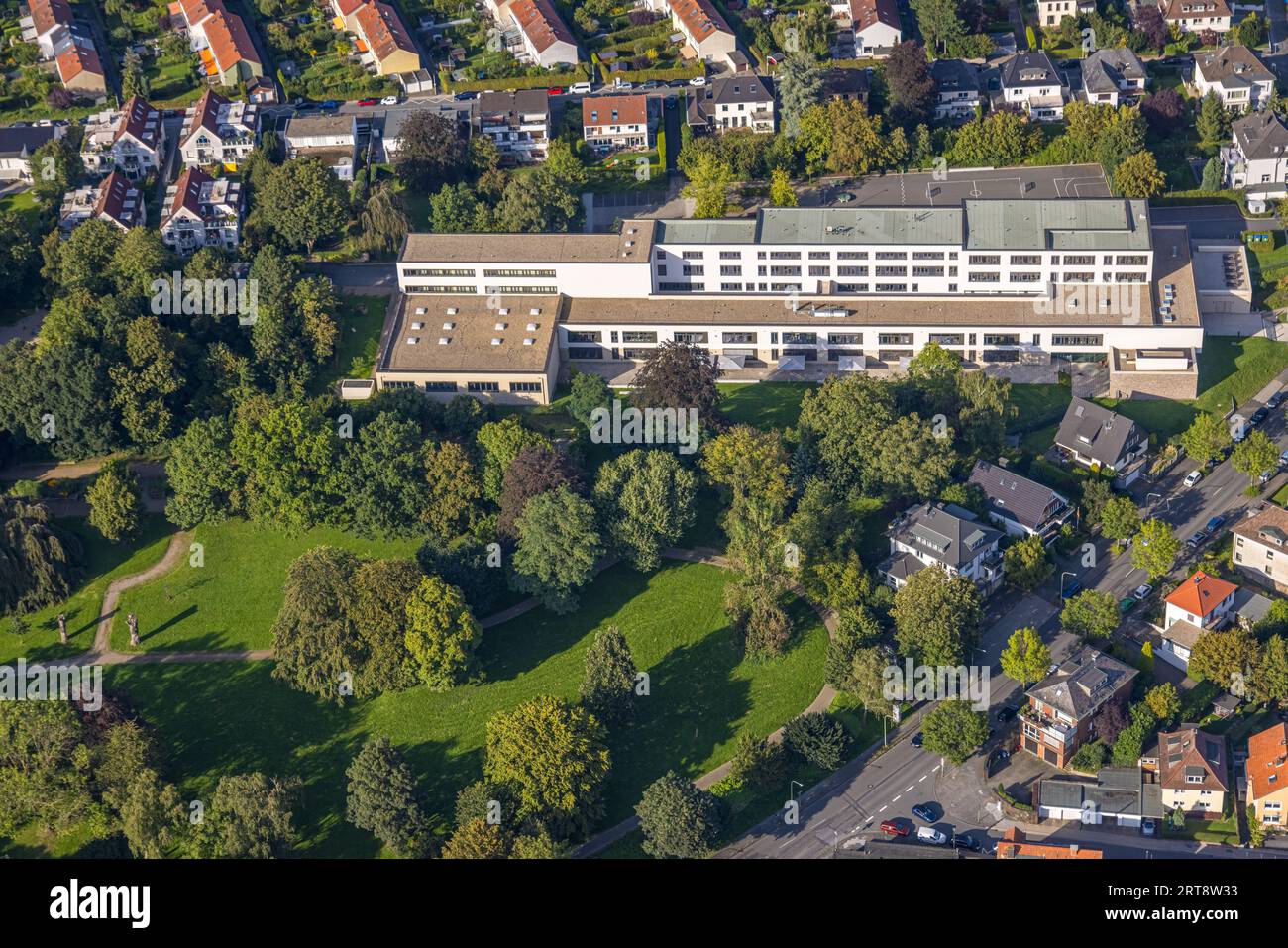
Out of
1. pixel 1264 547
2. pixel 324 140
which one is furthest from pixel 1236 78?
pixel 324 140

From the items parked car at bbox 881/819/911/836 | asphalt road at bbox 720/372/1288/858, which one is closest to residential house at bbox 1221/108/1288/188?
asphalt road at bbox 720/372/1288/858

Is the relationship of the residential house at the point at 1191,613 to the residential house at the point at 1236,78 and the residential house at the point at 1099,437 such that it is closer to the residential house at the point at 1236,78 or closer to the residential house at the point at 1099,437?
the residential house at the point at 1099,437

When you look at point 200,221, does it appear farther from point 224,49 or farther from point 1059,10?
point 1059,10

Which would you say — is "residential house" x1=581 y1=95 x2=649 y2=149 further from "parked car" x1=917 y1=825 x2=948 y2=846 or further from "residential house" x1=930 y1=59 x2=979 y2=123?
"parked car" x1=917 y1=825 x2=948 y2=846

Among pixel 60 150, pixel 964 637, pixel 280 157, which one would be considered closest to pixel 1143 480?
pixel 964 637

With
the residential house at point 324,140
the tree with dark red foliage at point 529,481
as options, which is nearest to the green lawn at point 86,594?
the tree with dark red foliage at point 529,481

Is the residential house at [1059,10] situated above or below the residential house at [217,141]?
above
